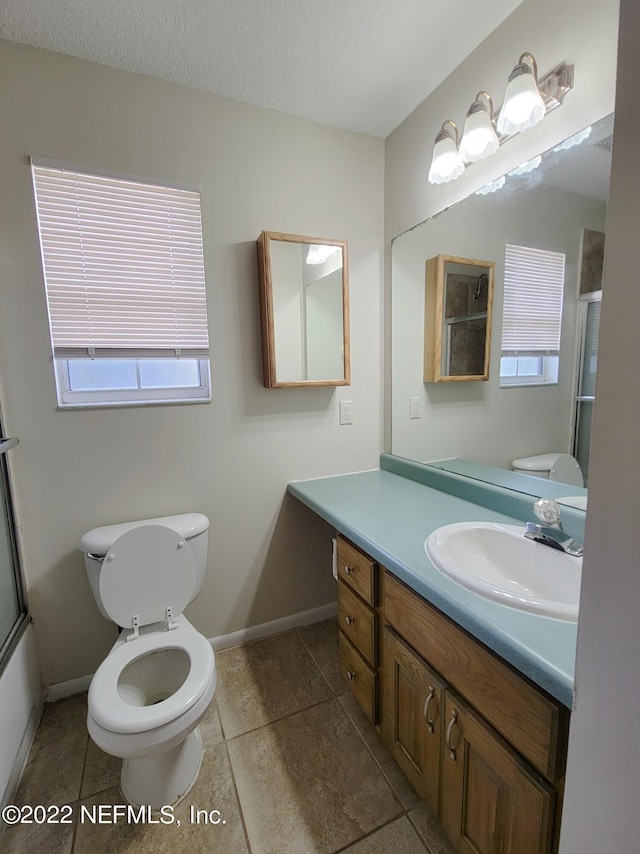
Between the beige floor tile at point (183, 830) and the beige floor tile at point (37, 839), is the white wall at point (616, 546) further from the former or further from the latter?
the beige floor tile at point (37, 839)

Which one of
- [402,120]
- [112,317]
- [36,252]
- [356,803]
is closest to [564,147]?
[402,120]

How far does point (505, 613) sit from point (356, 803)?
0.93m

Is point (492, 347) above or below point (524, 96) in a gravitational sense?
below

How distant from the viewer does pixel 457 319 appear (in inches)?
63.3

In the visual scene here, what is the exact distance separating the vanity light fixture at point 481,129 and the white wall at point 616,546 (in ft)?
3.43

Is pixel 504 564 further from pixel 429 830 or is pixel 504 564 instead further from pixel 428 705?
pixel 429 830

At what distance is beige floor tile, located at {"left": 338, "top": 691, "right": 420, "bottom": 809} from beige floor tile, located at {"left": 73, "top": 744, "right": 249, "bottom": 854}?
1.61ft

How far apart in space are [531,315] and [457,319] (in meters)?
0.35

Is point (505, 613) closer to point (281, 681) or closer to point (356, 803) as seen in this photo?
point (356, 803)

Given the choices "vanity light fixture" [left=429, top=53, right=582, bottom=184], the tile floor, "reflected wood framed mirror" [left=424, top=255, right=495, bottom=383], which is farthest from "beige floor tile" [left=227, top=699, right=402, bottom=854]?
"vanity light fixture" [left=429, top=53, right=582, bottom=184]

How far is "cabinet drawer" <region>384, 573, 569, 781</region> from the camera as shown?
2.29ft

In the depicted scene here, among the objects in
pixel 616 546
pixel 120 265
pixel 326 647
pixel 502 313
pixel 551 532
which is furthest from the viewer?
pixel 326 647

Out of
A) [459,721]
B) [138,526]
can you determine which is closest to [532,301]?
[459,721]

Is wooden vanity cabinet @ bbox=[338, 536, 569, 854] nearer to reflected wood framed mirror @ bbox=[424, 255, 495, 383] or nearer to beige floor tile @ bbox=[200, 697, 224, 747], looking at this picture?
beige floor tile @ bbox=[200, 697, 224, 747]
